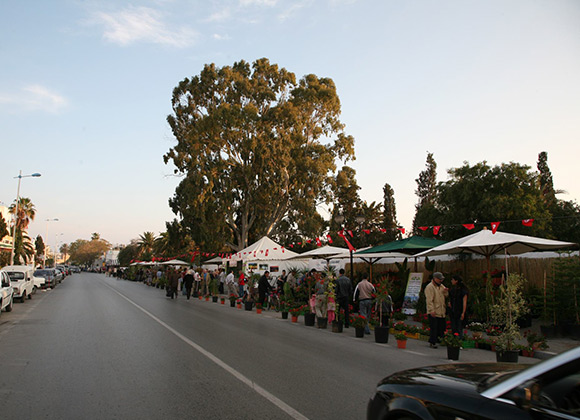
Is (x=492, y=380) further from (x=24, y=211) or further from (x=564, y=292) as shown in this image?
(x=24, y=211)

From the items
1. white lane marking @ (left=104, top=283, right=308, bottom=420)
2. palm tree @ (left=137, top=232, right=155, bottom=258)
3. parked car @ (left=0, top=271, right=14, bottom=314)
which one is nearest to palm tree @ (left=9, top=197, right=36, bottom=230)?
palm tree @ (left=137, top=232, right=155, bottom=258)

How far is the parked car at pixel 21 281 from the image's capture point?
74.5 ft

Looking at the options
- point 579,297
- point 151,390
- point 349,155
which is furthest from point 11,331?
point 349,155

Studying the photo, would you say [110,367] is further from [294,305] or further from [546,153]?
[546,153]

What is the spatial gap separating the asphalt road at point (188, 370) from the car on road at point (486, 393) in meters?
2.15

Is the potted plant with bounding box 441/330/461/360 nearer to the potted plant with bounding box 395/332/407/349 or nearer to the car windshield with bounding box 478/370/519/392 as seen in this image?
the potted plant with bounding box 395/332/407/349

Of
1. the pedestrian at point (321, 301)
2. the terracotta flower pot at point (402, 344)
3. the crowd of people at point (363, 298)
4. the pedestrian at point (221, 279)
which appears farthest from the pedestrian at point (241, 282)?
the terracotta flower pot at point (402, 344)

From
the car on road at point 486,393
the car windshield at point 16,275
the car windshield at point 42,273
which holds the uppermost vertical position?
the car on road at point 486,393

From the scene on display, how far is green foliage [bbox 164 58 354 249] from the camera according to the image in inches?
1523

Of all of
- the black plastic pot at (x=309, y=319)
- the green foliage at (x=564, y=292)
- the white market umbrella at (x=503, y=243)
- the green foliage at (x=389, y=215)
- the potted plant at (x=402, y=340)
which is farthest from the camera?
the green foliage at (x=389, y=215)

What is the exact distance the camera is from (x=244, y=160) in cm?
4022

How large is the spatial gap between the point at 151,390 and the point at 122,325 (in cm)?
821

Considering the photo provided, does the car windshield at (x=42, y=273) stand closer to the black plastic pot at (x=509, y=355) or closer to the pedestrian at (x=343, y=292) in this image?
the pedestrian at (x=343, y=292)

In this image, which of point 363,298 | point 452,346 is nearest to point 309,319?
point 363,298
